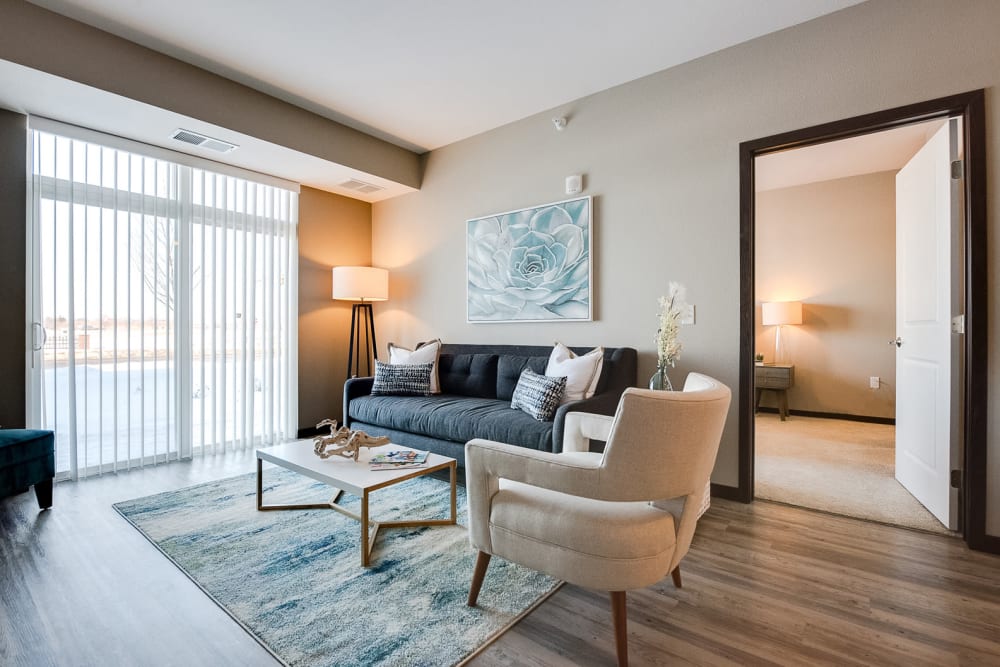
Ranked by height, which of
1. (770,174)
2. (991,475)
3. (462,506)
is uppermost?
(770,174)

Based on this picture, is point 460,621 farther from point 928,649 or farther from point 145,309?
point 145,309

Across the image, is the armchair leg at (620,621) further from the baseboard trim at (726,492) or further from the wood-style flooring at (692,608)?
the baseboard trim at (726,492)

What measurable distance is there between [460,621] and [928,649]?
152 cm

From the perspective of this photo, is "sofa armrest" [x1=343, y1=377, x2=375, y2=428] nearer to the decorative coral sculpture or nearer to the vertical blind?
the vertical blind

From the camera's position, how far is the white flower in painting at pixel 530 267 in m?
3.62

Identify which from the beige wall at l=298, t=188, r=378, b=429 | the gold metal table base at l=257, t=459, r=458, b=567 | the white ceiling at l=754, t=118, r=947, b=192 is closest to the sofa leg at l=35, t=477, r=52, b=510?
the gold metal table base at l=257, t=459, r=458, b=567

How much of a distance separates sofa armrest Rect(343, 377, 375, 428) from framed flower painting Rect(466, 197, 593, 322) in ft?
3.53

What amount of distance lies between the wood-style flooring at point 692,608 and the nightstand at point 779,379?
3.20 m

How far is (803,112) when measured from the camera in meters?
2.67

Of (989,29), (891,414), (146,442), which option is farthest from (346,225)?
(891,414)

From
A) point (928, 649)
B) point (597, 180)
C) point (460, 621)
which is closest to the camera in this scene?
point (928, 649)

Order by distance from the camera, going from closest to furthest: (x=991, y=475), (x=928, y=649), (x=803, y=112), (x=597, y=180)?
(x=928, y=649) < (x=991, y=475) < (x=803, y=112) < (x=597, y=180)

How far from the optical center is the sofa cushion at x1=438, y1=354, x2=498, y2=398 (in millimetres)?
3834

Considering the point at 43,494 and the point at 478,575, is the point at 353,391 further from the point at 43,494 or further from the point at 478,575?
the point at 478,575
